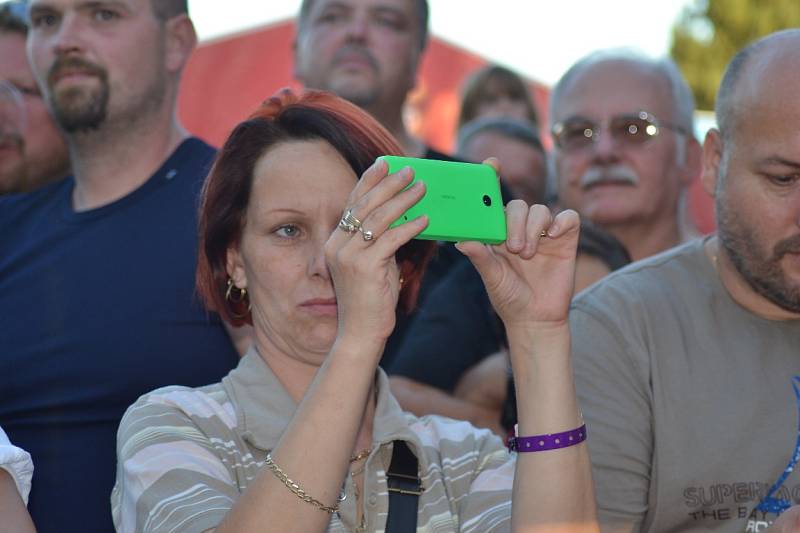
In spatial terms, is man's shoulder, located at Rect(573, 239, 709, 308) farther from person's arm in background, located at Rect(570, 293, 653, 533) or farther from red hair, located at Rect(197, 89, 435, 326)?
red hair, located at Rect(197, 89, 435, 326)

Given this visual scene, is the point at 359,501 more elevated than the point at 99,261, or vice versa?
the point at 99,261

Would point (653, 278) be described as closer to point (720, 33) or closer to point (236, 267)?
point (236, 267)

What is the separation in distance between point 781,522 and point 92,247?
6.36ft

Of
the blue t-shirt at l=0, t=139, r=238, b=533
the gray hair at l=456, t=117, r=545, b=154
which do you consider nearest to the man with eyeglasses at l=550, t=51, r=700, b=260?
the gray hair at l=456, t=117, r=545, b=154

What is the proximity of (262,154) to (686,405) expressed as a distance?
116 cm

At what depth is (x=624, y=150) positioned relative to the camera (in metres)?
4.14

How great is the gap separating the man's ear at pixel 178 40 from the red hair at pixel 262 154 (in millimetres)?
1154

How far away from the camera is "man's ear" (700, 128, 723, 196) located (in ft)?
9.98

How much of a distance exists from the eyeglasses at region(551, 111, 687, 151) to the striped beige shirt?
1867 millimetres

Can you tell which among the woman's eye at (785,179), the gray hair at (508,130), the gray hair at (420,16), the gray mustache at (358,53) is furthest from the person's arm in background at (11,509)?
the gray hair at (508,130)

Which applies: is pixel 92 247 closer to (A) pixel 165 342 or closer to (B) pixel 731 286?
(A) pixel 165 342

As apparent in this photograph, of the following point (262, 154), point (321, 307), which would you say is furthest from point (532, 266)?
point (262, 154)

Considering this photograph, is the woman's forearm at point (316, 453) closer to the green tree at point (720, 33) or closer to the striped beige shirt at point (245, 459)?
the striped beige shirt at point (245, 459)

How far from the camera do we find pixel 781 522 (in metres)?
2.26
